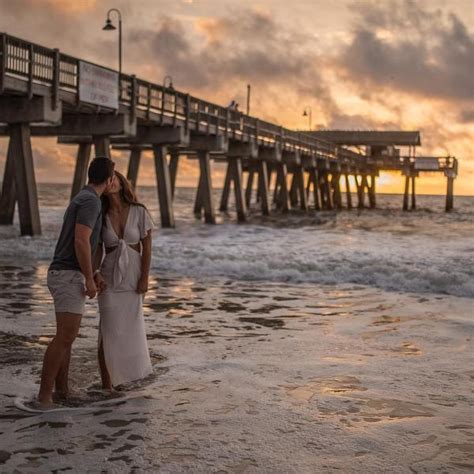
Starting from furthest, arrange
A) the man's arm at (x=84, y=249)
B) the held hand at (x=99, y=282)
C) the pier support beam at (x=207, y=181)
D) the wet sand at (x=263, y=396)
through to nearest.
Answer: the pier support beam at (x=207, y=181) → the held hand at (x=99, y=282) → the man's arm at (x=84, y=249) → the wet sand at (x=263, y=396)

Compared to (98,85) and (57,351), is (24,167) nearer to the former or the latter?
(98,85)

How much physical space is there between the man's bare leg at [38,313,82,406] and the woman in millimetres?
354

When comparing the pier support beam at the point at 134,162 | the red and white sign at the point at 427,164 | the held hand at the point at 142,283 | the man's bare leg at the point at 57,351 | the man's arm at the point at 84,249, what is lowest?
the man's bare leg at the point at 57,351

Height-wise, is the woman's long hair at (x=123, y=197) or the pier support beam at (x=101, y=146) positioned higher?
the pier support beam at (x=101, y=146)

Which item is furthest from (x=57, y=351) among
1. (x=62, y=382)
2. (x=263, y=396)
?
(x=263, y=396)

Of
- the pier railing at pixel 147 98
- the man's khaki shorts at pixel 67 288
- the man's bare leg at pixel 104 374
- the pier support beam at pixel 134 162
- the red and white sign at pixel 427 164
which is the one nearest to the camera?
the man's khaki shorts at pixel 67 288

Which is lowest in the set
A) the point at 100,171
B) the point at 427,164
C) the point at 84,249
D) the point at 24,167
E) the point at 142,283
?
the point at 142,283

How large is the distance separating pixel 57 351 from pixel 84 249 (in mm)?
757

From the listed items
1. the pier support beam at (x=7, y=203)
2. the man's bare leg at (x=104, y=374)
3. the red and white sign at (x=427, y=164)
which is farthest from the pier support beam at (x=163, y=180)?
the red and white sign at (x=427, y=164)

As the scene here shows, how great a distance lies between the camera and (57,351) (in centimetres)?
548

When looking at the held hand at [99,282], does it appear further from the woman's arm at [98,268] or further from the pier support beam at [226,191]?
the pier support beam at [226,191]

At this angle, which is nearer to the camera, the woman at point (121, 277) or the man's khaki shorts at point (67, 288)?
the man's khaki shorts at point (67, 288)

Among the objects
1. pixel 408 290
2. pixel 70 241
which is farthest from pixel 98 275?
pixel 408 290

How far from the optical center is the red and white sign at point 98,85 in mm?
20781
